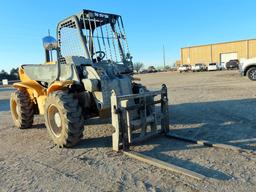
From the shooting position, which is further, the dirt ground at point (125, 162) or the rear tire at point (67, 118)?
the rear tire at point (67, 118)

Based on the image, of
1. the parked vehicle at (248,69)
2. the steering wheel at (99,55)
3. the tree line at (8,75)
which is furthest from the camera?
the tree line at (8,75)

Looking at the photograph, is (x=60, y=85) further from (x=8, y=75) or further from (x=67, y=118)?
(x=8, y=75)

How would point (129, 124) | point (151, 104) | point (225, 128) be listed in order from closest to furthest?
point (129, 124), point (151, 104), point (225, 128)

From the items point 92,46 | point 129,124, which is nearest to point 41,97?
point 92,46

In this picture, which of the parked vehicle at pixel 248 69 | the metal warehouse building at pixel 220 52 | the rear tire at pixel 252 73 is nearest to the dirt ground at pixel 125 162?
the parked vehicle at pixel 248 69

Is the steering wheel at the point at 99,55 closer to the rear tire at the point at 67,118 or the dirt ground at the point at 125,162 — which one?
the rear tire at the point at 67,118

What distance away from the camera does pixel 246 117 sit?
812 cm

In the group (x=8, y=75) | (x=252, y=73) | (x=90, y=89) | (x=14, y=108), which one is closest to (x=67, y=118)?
(x=90, y=89)

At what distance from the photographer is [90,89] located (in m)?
6.06

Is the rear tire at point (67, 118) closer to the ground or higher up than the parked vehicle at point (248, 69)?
closer to the ground

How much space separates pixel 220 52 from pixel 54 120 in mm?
63339

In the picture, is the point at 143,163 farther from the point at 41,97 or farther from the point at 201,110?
the point at 201,110

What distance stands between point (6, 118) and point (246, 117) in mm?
8027

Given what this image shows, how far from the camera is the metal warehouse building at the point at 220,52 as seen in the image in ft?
202
